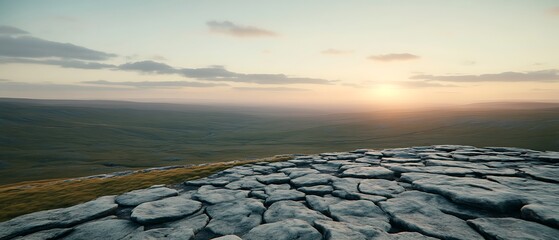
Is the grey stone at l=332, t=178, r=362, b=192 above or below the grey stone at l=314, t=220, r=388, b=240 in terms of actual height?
below

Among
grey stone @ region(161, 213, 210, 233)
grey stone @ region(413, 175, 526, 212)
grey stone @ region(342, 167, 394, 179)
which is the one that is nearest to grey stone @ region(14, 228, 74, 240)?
grey stone @ region(161, 213, 210, 233)

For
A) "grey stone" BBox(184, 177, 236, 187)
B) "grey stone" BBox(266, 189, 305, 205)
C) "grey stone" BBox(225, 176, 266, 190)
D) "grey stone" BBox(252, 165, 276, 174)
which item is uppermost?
"grey stone" BBox(266, 189, 305, 205)

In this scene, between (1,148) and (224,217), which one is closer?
(224,217)

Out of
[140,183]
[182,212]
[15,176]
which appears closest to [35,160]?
[15,176]

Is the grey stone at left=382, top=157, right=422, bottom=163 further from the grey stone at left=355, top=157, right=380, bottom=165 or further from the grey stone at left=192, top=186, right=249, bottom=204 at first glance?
the grey stone at left=192, top=186, right=249, bottom=204

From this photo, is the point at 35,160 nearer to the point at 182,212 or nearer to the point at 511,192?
the point at 182,212

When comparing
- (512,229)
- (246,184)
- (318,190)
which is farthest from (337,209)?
(246,184)
